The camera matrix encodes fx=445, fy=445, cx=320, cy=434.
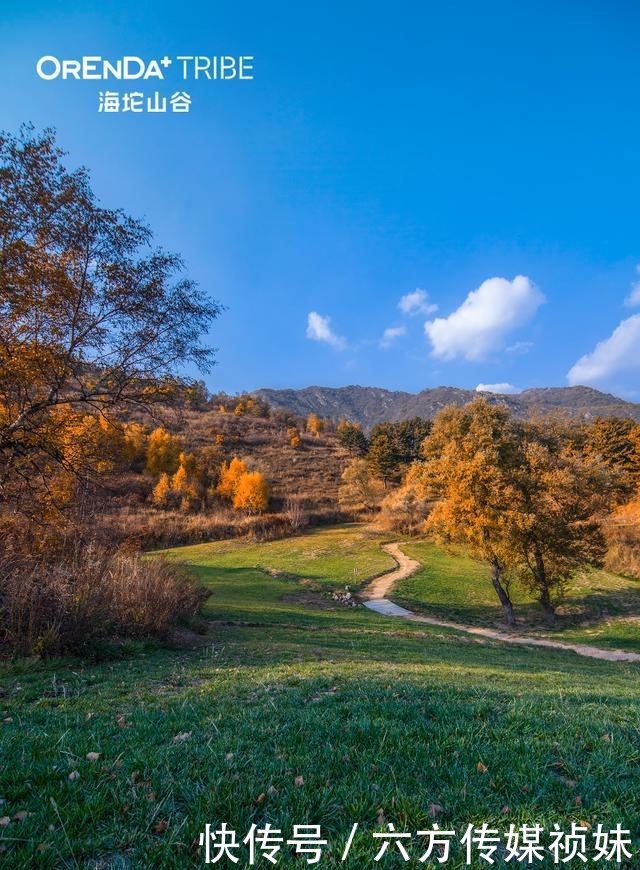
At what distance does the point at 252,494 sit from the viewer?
62844 mm

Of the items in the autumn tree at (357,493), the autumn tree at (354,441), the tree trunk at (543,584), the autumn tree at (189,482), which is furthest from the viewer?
the autumn tree at (354,441)

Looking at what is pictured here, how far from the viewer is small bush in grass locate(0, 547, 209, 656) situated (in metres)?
8.94

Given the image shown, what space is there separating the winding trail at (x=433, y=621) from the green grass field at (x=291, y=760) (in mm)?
12753

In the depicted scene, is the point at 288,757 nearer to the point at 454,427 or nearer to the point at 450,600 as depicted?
the point at 450,600

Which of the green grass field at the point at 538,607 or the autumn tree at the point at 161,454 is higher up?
the autumn tree at the point at 161,454

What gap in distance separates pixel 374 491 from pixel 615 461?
3201 centimetres

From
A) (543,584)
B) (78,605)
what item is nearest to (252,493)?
(543,584)

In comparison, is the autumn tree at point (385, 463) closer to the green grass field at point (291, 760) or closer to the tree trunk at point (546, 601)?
the tree trunk at point (546, 601)

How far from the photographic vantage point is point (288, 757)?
3.68 metres

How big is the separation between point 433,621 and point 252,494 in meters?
42.7

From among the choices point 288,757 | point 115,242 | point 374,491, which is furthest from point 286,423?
point 288,757

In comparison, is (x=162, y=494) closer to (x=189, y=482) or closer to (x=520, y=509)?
(x=189, y=482)

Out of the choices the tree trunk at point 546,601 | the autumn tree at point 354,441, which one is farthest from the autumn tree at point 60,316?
the autumn tree at point 354,441

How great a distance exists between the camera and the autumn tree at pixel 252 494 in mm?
62969
